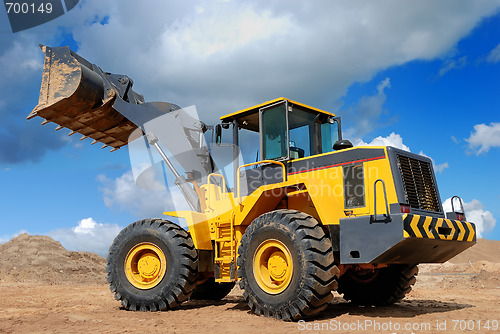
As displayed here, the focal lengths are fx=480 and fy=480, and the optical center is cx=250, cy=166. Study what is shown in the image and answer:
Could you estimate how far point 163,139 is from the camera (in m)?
9.37

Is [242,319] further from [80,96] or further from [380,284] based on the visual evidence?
[80,96]

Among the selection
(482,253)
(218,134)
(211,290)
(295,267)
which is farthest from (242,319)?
(482,253)

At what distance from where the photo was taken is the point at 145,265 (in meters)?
8.50

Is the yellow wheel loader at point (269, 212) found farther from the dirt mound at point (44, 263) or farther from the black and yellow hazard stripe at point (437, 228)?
the dirt mound at point (44, 263)

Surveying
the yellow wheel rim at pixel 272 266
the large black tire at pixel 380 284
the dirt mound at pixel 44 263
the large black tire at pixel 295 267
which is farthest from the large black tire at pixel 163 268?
the dirt mound at pixel 44 263

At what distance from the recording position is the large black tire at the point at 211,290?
9828 mm

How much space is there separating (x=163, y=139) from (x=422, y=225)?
17.0 ft

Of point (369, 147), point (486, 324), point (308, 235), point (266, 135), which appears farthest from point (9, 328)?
point (486, 324)

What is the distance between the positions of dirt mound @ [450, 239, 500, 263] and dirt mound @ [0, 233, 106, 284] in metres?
20.0

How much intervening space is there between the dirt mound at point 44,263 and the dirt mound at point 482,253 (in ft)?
65.6

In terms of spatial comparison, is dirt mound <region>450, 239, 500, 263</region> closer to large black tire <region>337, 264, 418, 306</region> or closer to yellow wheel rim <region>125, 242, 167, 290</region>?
large black tire <region>337, 264, 418, 306</region>

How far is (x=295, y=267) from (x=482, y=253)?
1055 inches

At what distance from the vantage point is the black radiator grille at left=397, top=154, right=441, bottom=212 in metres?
6.76

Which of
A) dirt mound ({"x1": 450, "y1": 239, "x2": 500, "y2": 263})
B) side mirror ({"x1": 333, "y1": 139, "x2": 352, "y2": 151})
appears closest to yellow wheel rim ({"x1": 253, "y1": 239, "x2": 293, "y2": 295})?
side mirror ({"x1": 333, "y1": 139, "x2": 352, "y2": 151})
